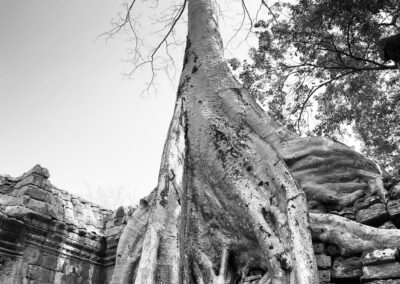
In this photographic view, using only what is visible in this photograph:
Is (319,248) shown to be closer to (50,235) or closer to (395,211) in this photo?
(395,211)

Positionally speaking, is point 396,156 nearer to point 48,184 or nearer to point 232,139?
point 232,139

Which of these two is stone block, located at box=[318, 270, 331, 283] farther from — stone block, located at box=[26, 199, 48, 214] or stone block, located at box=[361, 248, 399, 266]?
stone block, located at box=[26, 199, 48, 214]

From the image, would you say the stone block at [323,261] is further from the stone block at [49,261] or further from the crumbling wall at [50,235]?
the stone block at [49,261]

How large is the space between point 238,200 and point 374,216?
887 millimetres

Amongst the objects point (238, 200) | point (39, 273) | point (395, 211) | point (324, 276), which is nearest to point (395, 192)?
point (395, 211)

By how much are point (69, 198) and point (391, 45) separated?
4.49 meters

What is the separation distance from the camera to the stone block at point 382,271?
6.53 feet

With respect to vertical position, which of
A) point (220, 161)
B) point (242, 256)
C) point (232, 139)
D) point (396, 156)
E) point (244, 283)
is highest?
point (396, 156)

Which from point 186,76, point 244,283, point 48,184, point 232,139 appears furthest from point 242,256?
point 48,184

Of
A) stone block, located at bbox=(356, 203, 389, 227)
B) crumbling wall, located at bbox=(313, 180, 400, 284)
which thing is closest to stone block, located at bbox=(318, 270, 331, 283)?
crumbling wall, located at bbox=(313, 180, 400, 284)

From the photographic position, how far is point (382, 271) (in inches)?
79.7

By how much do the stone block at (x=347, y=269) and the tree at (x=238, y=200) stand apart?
8cm

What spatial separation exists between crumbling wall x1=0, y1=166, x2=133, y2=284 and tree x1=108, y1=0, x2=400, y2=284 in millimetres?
2248

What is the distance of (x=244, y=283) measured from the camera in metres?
2.47
